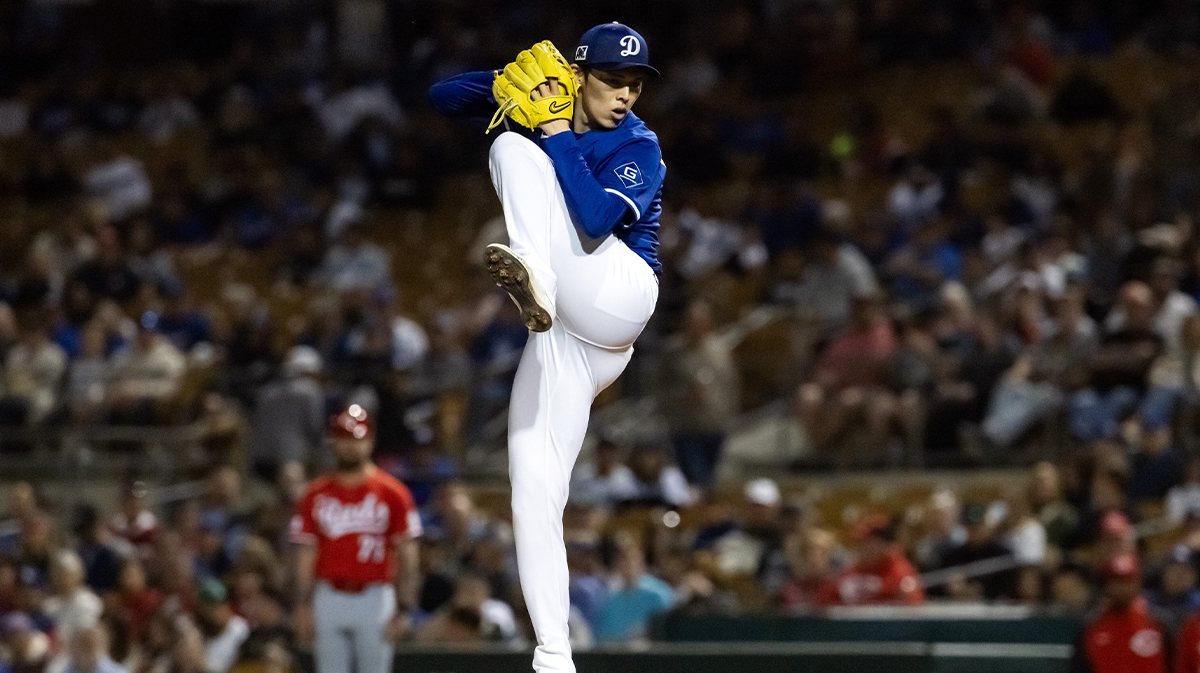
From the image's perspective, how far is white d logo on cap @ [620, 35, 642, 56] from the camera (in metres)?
4.84

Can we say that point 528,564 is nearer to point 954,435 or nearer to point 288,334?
point 954,435

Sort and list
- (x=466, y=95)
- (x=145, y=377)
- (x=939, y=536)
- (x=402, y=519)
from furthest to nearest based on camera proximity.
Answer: (x=145, y=377) → (x=939, y=536) → (x=402, y=519) → (x=466, y=95)

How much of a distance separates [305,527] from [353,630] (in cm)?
53

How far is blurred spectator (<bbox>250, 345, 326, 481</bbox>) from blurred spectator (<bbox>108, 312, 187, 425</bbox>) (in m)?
1.20

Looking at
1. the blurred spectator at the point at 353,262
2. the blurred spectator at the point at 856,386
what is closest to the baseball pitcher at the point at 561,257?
the blurred spectator at the point at 856,386

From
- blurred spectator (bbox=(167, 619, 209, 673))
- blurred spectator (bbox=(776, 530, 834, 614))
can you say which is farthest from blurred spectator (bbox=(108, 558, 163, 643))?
blurred spectator (bbox=(776, 530, 834, 614))

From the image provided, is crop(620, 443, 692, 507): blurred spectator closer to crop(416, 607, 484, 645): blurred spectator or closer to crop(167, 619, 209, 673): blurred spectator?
crop(416, 607, 484, 645): blurred spectator

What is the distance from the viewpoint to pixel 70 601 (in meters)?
10.2

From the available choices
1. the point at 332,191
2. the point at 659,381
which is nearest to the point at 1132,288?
the point at 659,381

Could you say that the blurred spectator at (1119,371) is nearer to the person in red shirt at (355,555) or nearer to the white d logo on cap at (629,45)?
the person in red shirt at (355,555)

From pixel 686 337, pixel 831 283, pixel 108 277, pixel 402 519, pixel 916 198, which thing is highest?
pixel 916 198

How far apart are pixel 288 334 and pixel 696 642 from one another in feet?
20.2

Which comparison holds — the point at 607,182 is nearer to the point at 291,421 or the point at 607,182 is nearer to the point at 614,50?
the point at 614,50

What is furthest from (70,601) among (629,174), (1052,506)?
(629,174)
